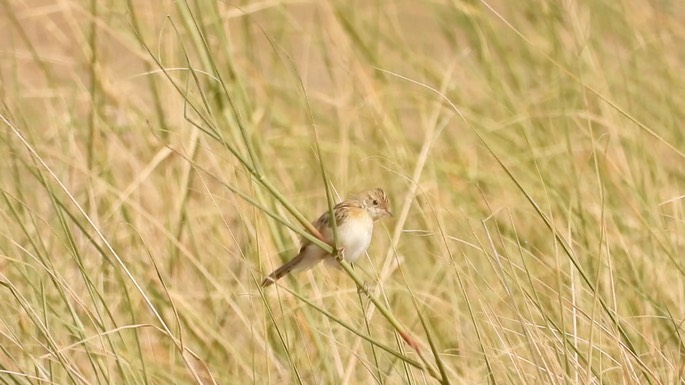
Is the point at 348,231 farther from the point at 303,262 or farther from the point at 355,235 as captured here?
the point at 303,262

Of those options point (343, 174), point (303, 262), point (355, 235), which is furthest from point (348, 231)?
point (343, 174)

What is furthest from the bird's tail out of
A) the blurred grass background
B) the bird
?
the blurred grass background

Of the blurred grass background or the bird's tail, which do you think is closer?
the bird's tail

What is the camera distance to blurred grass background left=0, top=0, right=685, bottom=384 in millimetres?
3098

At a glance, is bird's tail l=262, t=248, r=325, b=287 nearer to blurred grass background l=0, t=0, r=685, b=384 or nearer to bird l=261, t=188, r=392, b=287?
bird l=261, t=188, r=392, b=287

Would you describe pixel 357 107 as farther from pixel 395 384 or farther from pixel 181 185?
pixel 395 384

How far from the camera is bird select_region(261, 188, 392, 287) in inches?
112

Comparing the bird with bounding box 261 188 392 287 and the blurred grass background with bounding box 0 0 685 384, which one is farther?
the blurred grass background with bounding box 0 0 685 384

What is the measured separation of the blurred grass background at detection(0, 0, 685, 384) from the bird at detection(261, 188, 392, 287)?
84 millimetres

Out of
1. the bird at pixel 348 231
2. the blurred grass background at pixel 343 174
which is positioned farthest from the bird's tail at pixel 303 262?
the blurred grass background at pixel 343 174

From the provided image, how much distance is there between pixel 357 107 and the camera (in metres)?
4.20

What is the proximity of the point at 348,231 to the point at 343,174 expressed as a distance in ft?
3.47

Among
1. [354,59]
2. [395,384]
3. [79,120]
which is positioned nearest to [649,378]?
[395,384]

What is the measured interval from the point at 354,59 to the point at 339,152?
1.23ft
